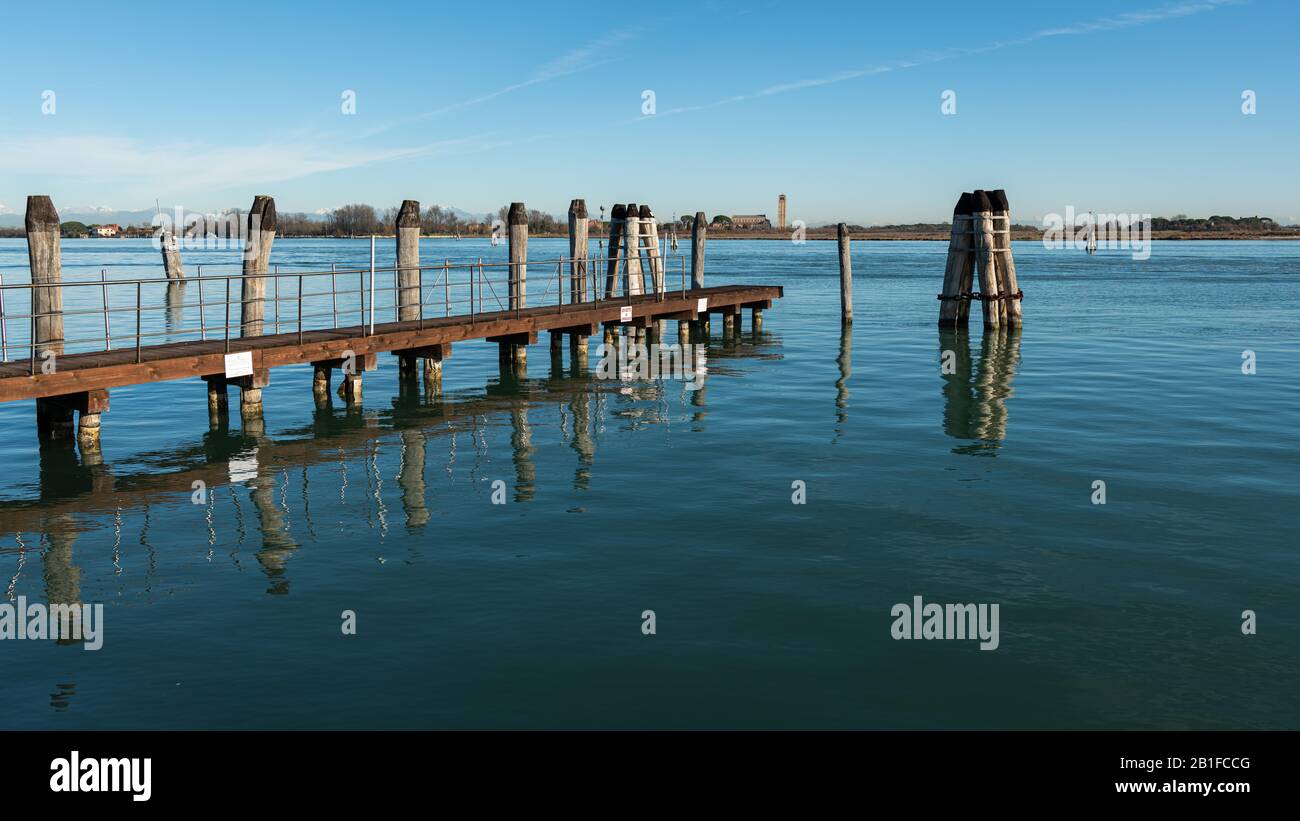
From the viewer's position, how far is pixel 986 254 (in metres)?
27.3

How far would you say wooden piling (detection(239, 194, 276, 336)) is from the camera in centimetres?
1745

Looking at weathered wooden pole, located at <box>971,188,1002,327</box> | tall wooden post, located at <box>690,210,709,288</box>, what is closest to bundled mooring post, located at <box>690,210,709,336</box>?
tall wooden post, located at <box>690,210,709,288</box>

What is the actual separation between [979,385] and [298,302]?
12.3 meters

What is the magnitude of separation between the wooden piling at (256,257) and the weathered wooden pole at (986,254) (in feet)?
54.3

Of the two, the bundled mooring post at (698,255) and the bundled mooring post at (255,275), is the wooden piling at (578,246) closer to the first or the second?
the bundled mooring post at (698,255)

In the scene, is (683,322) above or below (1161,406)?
above

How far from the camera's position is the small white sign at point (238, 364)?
16047 mm

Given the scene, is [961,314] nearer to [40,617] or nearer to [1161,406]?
[1161,406]

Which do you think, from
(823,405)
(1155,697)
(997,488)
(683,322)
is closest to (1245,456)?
(997,488)

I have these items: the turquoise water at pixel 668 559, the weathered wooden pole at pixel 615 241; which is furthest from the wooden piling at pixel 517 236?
the weathered wooden pole at pixel 615 241

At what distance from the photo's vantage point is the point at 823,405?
18.9m
